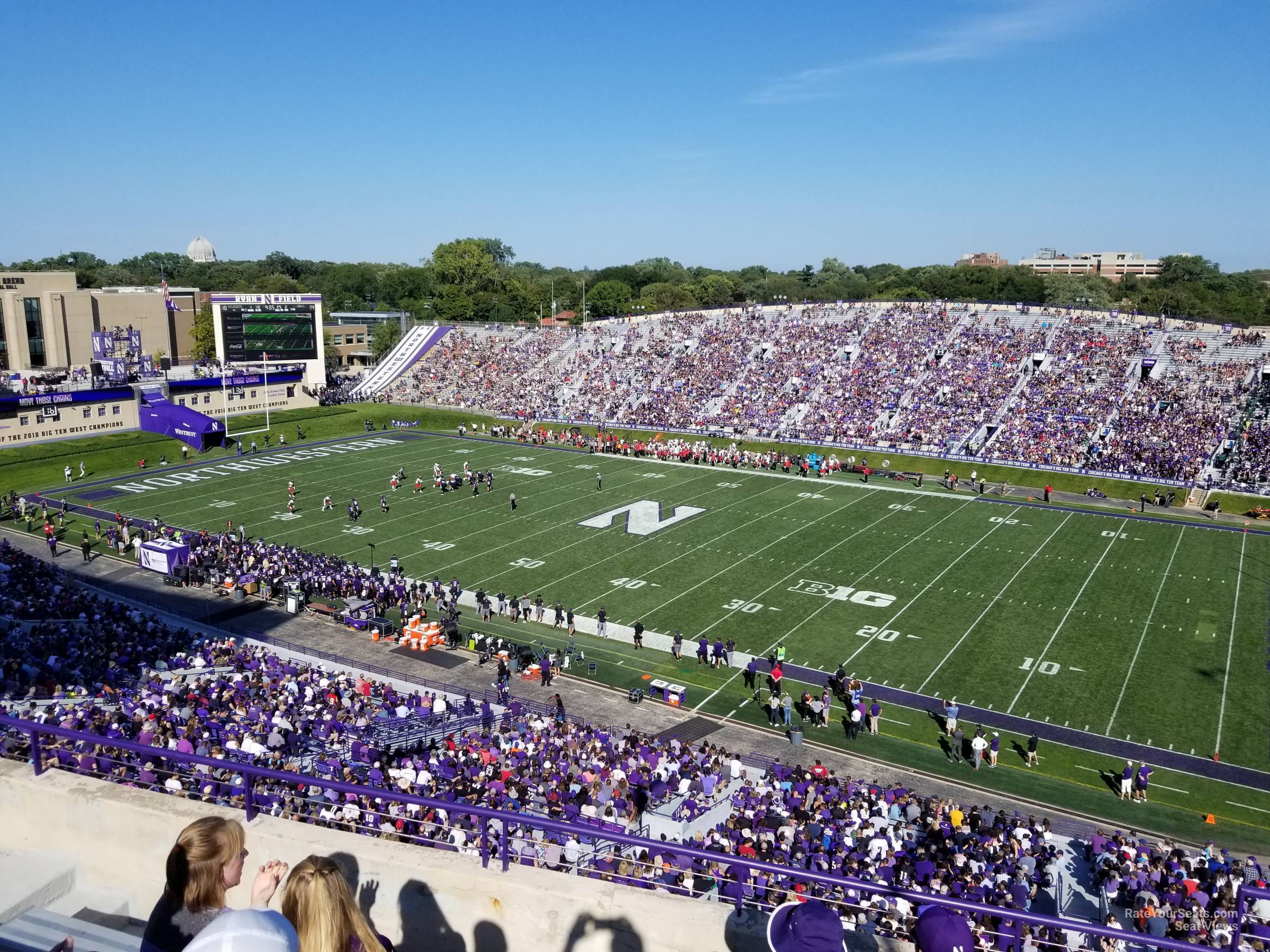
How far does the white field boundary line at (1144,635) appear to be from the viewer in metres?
22.7

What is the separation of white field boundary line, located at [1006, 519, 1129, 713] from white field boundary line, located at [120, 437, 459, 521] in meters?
31.0

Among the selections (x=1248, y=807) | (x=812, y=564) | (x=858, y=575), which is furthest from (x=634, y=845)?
(x=812, y=564)

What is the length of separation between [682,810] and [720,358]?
184ft

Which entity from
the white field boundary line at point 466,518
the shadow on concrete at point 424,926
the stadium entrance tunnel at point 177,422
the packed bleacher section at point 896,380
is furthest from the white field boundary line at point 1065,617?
the stadium entrance tunnel at point 177,422

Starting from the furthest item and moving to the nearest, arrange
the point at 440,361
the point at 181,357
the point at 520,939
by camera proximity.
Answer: the point at 181,357, the point at 440,361, the point at 520,939

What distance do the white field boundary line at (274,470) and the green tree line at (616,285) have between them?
46.8 metres

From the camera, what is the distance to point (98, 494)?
42625 millimetres

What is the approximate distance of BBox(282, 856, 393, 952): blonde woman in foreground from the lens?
3686 mm

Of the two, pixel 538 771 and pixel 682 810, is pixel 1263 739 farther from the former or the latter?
pixel 538 771

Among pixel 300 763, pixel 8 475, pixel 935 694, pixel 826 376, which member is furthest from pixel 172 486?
pixel 826 376

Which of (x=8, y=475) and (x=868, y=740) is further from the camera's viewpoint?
(x=8, y=475)

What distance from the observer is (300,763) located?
14914mm

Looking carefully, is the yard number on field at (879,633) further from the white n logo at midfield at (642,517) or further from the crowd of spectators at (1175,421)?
the crowd of spectators at (1175,421)

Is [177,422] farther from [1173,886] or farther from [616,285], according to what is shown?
[616,285]
